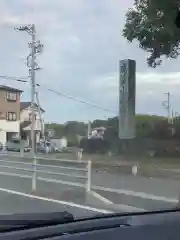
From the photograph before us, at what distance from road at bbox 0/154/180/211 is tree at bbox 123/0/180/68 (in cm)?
293

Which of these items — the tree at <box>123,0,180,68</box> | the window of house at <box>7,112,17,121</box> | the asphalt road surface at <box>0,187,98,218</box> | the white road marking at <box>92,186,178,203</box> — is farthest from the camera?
the window of house at <box>7,112,17,121</box>

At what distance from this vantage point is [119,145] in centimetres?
1280

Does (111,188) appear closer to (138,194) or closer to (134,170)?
(138,194)

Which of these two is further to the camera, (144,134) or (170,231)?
(144,134)

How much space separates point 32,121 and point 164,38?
2121 centimetres

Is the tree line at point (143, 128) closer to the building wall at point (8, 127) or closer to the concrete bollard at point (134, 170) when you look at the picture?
the concrete bollard at point (134, 170)

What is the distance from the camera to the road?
1015cm

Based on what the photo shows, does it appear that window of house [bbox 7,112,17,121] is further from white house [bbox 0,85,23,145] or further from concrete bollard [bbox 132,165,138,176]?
concrete bollard [bbox 132,165,138,176]

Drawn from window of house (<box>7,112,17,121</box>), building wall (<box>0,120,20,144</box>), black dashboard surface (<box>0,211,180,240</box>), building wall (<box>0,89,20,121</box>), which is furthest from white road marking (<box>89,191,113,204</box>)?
window of house (<box>7,112,17,121</box>)

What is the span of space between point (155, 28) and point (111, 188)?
15.0ft

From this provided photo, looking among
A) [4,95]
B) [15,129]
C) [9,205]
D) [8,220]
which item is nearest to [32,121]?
[4,95]

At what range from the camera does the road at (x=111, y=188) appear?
33.3ft

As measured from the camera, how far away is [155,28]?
924cm

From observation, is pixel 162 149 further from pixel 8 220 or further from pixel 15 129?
pixel 15 129
